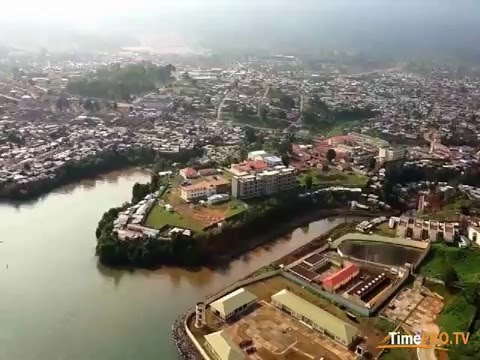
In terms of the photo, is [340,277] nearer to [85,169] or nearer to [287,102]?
[85,169]

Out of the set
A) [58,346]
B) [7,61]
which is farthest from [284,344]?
[7,61]

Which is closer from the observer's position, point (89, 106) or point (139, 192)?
point (139, 192)

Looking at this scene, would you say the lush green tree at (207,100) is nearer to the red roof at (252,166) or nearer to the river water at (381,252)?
the red roof at (252,166)

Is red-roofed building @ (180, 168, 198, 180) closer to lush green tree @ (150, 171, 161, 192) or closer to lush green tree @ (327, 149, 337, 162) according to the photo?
lush green tree @ (150, 171, 161, 192)

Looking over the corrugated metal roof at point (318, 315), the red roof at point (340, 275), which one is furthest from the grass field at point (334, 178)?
the corrugated metal roof at point (318, 315)

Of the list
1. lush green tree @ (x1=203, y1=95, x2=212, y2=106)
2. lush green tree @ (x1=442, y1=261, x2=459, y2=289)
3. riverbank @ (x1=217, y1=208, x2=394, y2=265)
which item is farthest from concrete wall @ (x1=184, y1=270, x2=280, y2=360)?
lush green tree @ (x1=203, y1=95, x2=212, y2=106)

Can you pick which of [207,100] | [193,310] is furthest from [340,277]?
[207,100]
